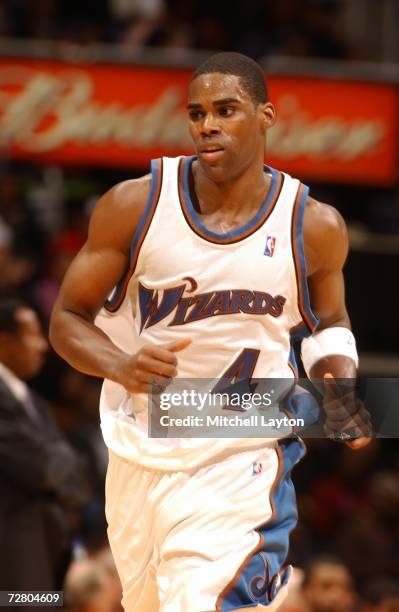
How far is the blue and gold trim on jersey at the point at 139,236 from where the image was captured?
4141 millimetres

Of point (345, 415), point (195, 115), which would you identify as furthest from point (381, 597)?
point (195, 115)

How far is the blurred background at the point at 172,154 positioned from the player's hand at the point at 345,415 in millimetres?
4280

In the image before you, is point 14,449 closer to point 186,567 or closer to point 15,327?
point 15,327

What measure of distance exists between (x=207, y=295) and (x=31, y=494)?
2.25 meters

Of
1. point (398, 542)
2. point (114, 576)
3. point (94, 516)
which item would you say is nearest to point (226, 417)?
point (114, 576)

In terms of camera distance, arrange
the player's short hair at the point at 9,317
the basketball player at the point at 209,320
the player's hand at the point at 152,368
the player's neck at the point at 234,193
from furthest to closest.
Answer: the player's short hair at the point at 9,317 → the player's neck at the point at 234,193 → the basketball player at the point at 209,320 → the player's hand at the point at 152,368

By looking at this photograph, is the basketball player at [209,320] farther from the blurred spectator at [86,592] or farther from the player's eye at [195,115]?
the blurred spectator at [86,592]

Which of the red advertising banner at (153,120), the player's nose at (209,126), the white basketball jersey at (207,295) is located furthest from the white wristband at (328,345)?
the red advertising banner at (153,120)

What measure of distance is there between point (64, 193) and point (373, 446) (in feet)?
10.8

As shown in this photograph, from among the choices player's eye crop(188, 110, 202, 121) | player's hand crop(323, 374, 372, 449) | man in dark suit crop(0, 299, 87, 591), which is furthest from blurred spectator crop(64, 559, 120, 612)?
player's eye crop(188, 110, 202, 121)

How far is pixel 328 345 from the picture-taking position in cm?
430

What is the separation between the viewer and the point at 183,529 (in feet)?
13.2

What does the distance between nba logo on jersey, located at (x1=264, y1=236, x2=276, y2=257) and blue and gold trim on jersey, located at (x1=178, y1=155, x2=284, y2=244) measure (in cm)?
6

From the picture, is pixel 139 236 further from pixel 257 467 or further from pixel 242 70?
pixel 257 467
